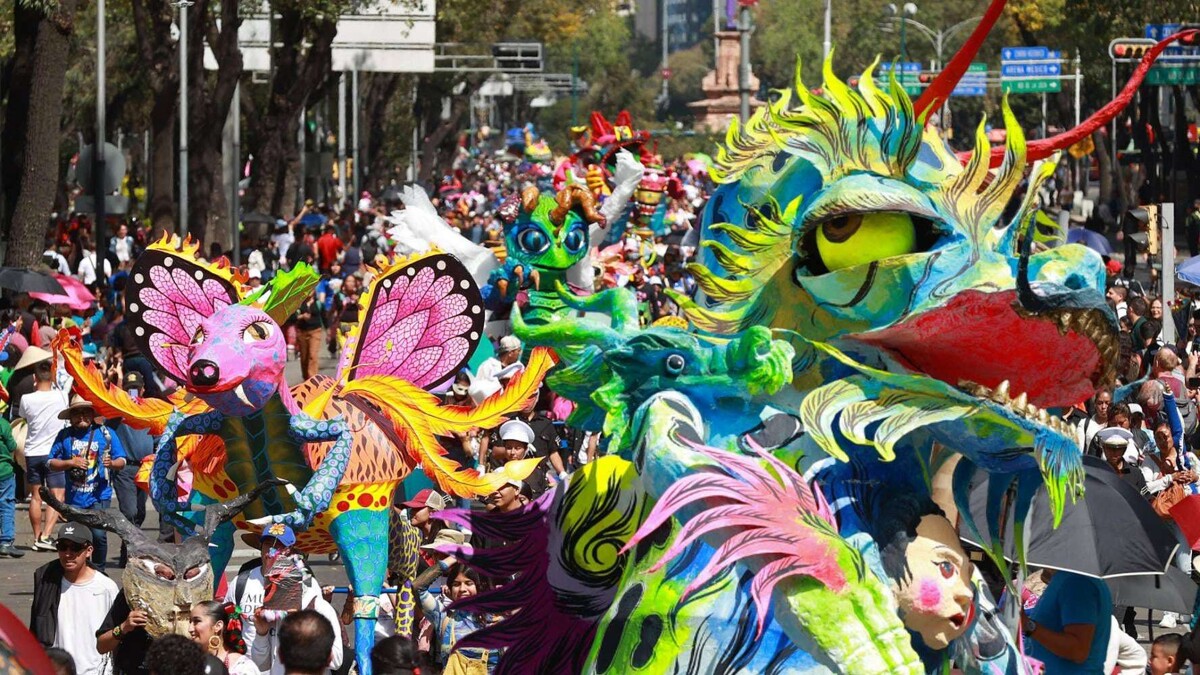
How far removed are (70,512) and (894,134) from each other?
3.82 meters

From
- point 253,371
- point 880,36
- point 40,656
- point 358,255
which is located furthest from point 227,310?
point 880,36

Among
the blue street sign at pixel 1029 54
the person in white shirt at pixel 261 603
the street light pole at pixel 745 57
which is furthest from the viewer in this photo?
the blue street sign at pixel 1029 54

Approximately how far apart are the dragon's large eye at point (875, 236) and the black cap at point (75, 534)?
442 cm

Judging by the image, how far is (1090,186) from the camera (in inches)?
3118

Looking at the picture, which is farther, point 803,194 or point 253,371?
point 253,371

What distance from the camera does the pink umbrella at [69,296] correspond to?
67.1 ft

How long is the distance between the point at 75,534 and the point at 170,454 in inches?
20.6

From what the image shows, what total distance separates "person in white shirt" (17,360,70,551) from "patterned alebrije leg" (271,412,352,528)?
19.0 ft

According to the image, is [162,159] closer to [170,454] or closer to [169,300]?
[169,300]

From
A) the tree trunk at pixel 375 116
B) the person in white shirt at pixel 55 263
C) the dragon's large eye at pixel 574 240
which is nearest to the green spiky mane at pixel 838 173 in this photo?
the dragon's large eye at pixel 574 240

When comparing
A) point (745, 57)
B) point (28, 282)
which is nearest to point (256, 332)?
point (28, 282)

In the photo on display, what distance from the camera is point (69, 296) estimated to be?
20.8 m

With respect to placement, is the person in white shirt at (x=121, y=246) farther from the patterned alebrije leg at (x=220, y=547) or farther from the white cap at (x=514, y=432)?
the patterned alebrije leg at (x=220, y=547)

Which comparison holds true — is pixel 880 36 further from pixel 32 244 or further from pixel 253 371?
pixel 253 371
